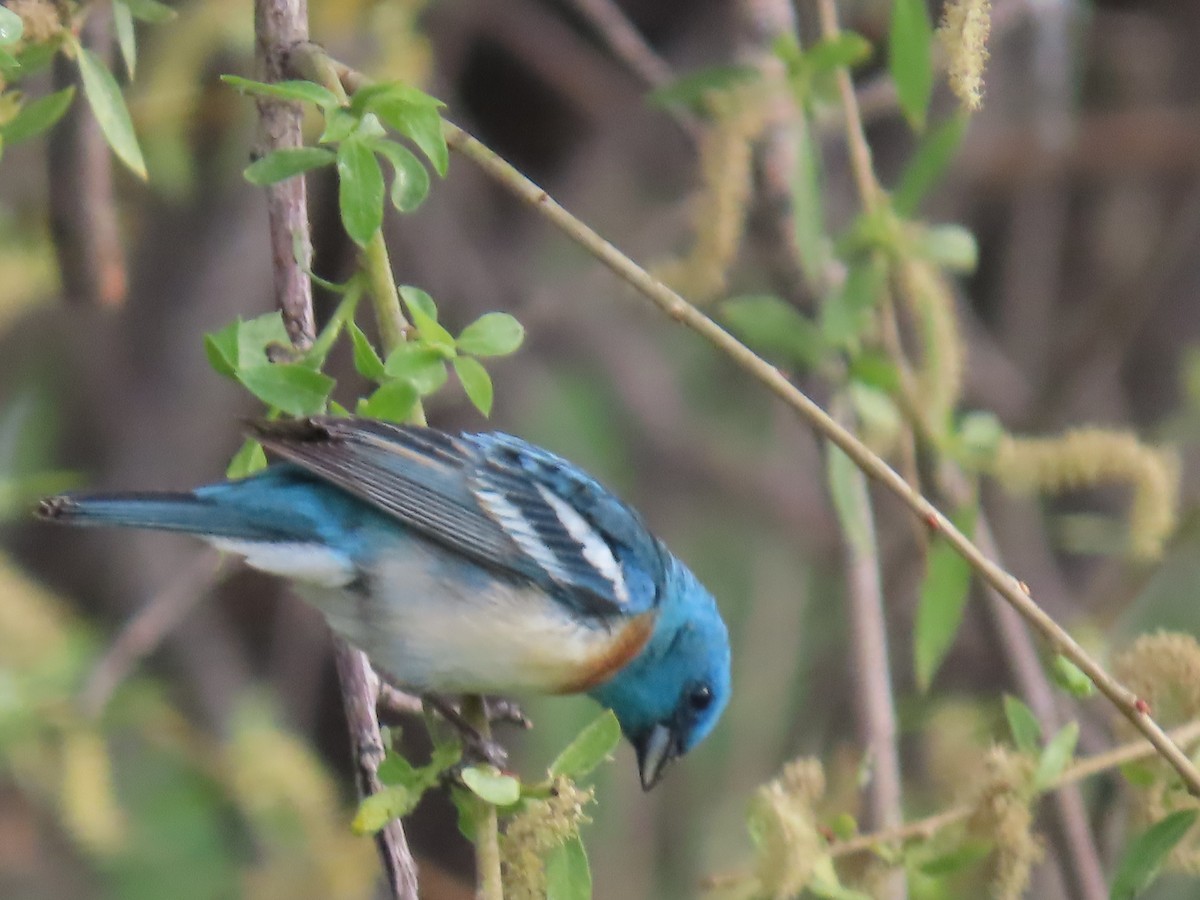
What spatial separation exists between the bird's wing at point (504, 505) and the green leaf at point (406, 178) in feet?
1.13

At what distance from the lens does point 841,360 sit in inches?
109

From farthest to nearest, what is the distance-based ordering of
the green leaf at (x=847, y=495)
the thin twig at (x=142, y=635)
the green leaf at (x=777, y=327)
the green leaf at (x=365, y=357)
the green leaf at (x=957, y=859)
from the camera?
the thin twig at (x=142, y=635) < the green leaf at (x=777, y=327) < the green leaf at (x=847, y=495) < the green leaf at (x=957, y=859) < the green leaf at (x=365, y=357)

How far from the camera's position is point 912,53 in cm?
232

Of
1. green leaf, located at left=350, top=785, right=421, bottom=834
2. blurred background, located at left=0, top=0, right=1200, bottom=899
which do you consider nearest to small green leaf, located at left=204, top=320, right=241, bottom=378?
green leaf, located at left=350, top=785, right=421, bottom=834

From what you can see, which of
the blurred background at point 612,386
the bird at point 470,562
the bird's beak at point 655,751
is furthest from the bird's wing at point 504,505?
the blurred background at point 612,386

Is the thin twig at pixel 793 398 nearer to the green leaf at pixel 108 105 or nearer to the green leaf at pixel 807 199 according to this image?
the green leaf at pixel 108 105

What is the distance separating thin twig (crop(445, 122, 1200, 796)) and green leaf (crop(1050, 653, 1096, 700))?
1cm

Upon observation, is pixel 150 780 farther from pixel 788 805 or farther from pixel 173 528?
pixel 788 805

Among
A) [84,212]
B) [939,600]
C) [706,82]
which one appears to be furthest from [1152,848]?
[84,212]

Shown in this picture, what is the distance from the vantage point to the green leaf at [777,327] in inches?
104

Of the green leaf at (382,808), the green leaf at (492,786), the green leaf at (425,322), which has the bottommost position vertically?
the green leaf at (382,808)

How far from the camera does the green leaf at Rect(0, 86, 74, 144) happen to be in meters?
1.96

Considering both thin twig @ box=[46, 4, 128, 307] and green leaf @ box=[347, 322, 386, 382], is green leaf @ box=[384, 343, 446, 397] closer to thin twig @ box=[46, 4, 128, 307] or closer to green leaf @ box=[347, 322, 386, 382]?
green leaf @ box=[347, 322, 386, 382]

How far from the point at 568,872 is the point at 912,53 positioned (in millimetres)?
1272
